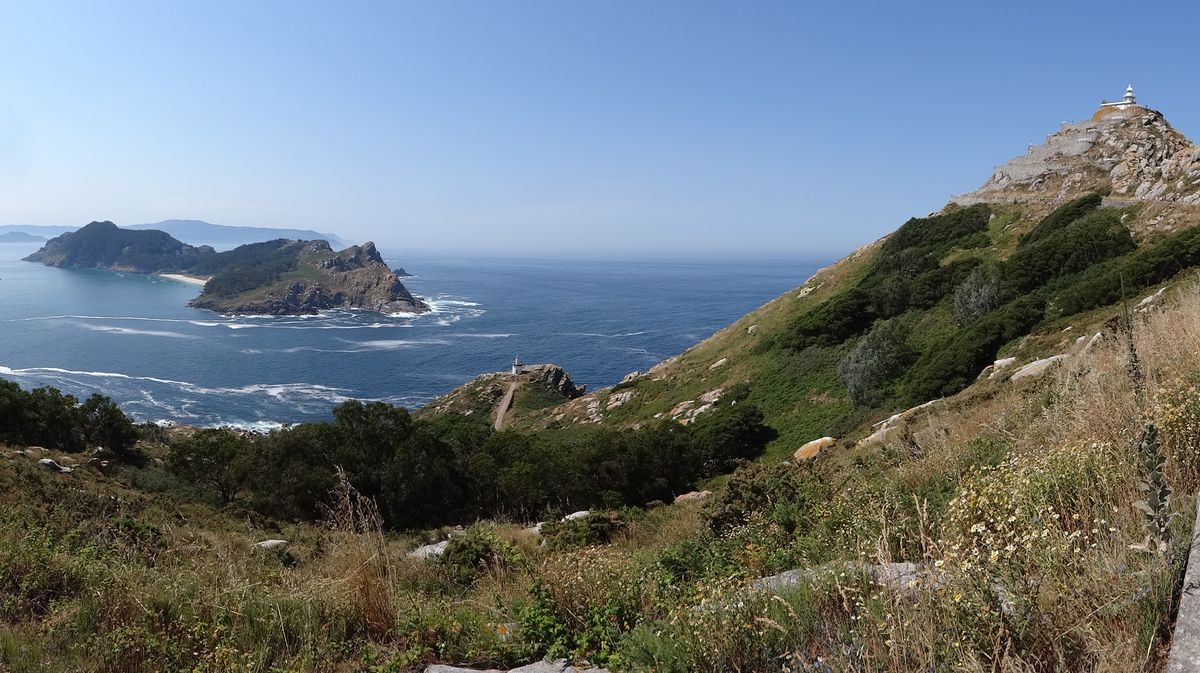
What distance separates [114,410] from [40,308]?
149765mm

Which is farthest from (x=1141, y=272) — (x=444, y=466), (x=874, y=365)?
(x=444, y=466)

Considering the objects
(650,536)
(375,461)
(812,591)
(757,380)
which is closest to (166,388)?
(375,461)

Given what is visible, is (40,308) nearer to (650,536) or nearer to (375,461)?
(375,461)

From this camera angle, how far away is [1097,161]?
4544 centimetres

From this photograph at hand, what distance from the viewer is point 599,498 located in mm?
21016

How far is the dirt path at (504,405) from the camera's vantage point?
173ft

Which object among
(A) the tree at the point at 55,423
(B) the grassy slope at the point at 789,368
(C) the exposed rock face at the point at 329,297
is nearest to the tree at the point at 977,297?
(B) the grassy slope at the point at 789,368

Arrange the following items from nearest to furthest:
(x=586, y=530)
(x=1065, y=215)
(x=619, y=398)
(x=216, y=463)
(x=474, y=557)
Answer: (x=474, y=557), (x=586, y=530), (x=216, y=463), (x=1065, y=215), (x=619, y=398)

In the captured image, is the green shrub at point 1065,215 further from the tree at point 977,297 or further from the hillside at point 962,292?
the tree at point 977,297

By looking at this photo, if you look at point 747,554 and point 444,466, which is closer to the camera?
point 747,554

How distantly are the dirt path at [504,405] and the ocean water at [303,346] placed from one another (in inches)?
719

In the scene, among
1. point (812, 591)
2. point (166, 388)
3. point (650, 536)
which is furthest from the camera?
point (166, 388)

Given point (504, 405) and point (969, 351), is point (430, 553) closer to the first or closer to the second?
point (969, 351)

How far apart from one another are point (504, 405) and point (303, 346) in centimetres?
6637
